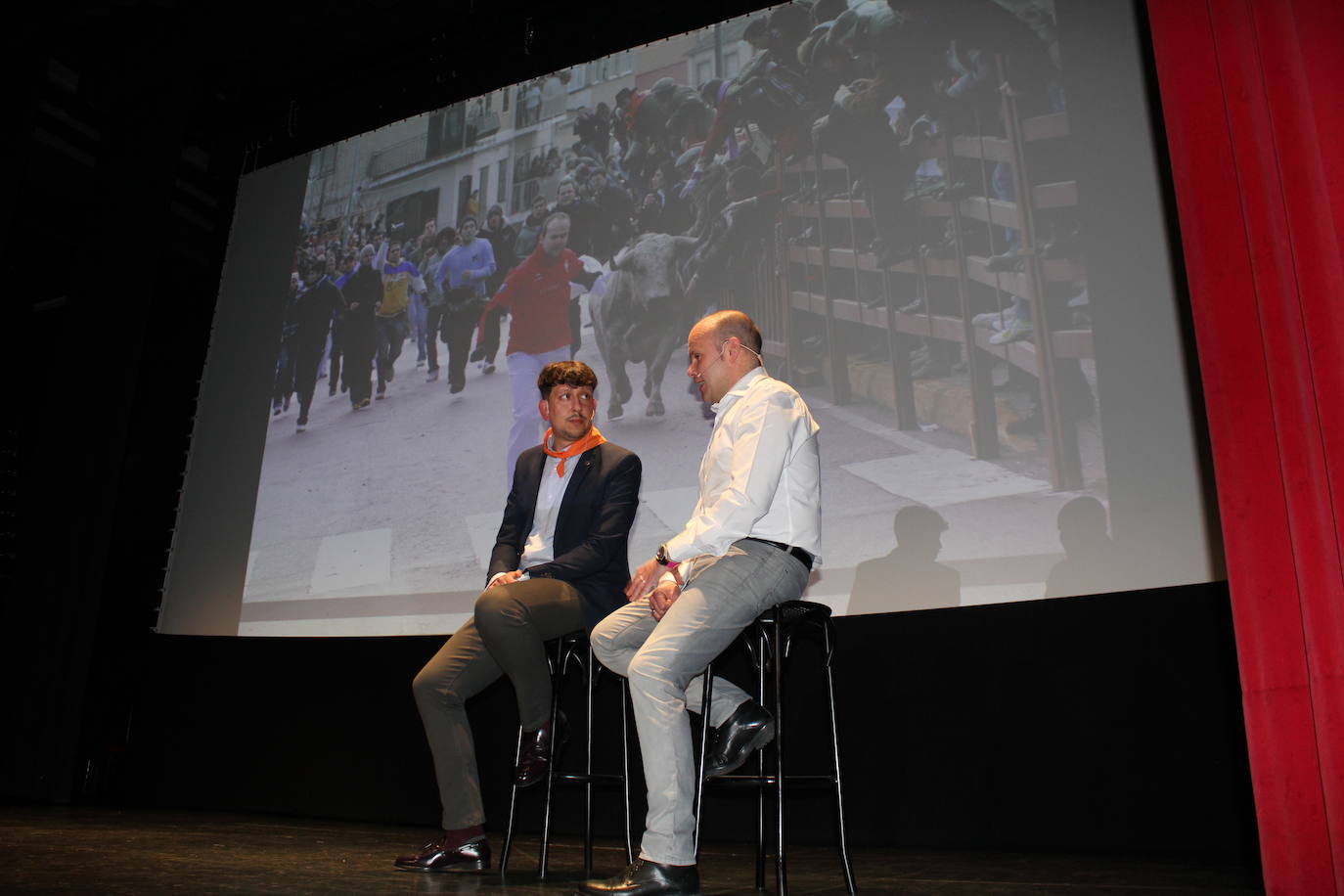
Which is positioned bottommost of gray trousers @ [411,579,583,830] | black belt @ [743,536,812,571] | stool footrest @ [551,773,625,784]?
stool footrest @ [551,773,625,784]

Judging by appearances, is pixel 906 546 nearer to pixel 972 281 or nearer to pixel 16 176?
pixel 972 281

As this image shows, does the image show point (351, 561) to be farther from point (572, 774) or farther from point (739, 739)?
point (739, 739)

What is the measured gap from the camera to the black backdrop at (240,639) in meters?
2.95

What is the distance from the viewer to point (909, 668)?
321 centimetres

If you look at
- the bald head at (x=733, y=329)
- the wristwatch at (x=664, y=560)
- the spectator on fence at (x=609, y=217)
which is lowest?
the wristwatch at (x=664, y=560)

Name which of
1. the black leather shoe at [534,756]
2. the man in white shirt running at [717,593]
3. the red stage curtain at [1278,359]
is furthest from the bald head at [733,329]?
the black leather shoe at [534,756]

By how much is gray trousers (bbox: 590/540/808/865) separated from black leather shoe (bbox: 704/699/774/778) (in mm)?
61

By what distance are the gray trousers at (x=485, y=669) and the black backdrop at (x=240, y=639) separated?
1264 millimetres

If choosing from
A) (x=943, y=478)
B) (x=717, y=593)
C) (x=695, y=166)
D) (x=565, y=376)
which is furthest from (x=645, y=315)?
(x=717, y=593)

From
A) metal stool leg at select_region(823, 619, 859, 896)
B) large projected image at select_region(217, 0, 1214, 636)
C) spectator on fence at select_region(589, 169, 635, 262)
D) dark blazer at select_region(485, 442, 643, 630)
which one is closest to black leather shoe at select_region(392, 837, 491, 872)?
dark blazer at select_region(485, 442, 643, 630)

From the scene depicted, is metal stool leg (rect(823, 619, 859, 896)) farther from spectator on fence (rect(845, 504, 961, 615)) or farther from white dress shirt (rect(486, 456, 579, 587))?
spectator on fence (rect(845, 504, 961, 615))

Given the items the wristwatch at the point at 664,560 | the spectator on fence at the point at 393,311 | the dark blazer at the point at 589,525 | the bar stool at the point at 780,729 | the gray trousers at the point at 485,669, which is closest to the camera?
the bar stool at the point at 780,729

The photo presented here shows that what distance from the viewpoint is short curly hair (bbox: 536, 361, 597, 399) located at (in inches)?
107

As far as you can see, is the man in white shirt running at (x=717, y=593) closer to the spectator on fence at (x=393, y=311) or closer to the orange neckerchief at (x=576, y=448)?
the orange neckerchief at (x=576, y=448)
